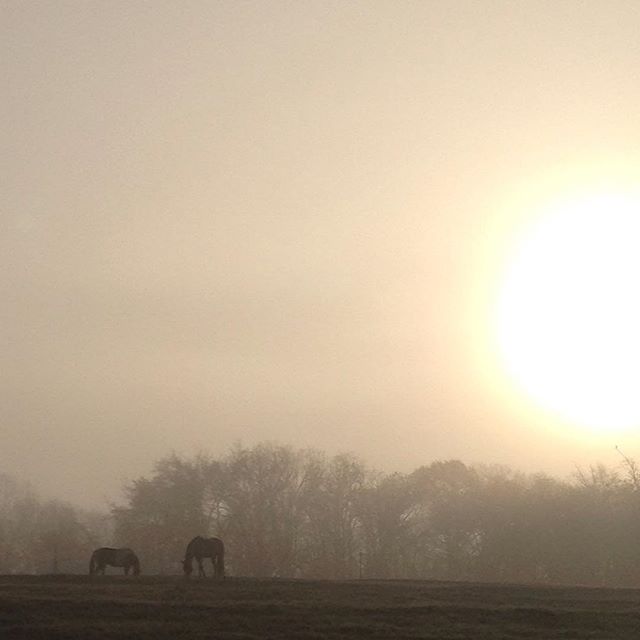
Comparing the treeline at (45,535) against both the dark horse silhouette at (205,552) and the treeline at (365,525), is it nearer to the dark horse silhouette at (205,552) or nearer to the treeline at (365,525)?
the treeline at (365,525)

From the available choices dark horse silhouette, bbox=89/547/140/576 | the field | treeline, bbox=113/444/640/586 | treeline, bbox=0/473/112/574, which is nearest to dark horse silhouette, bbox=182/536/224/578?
dark horse silhouette, bbox=89/547/140/576

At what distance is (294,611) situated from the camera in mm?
31125

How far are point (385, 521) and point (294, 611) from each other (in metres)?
58.0

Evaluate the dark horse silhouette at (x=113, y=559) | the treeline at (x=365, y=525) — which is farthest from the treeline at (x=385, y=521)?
the dark horse silhouette at (x=113, y=559)

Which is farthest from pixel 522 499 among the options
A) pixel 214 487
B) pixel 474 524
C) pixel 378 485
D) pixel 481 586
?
pixel 481 586

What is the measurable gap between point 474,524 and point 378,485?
14247mm

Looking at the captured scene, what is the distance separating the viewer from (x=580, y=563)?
7162 cm

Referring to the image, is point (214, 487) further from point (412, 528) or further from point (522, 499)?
point (522, 499)

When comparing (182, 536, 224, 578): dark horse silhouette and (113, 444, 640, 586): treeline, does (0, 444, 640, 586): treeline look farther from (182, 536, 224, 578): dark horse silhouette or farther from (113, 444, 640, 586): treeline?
(182, 536, 224, 578): dark horse silhouette

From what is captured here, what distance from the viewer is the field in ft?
92.2

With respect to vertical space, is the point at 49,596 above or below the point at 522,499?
below

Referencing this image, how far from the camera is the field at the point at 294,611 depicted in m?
28.1

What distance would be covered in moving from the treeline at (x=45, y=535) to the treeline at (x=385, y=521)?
15.6 feet

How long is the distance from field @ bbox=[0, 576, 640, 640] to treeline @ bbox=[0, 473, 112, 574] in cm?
2199
